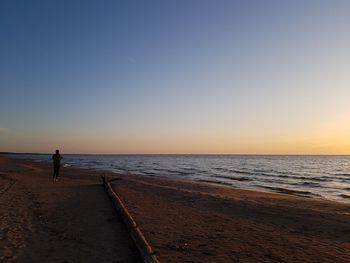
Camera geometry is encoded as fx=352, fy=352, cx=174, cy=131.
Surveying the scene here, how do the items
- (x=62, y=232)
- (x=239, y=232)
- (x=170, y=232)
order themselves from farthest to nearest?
(x=239, y=232)
(x=170, y=232)
(x=62, y=232)

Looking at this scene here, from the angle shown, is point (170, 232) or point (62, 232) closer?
point (62, 232)

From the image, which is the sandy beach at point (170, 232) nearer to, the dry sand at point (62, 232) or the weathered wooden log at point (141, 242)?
the dry sand at point (62, 232)

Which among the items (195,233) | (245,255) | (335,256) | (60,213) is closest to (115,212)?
(60,213)

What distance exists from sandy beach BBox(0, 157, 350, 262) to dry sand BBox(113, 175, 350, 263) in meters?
0.02

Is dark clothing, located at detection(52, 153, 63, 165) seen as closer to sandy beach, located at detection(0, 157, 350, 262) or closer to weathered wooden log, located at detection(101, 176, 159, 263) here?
sandy beach, located at detection(0, 157, 350, 262)

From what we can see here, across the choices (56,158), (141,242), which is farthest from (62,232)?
(56,158)

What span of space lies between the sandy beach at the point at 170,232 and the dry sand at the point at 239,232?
0.07 feet

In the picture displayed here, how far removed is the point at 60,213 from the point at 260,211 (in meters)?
7.90

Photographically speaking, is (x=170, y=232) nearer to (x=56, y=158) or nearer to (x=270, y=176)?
(x=56, y=158)

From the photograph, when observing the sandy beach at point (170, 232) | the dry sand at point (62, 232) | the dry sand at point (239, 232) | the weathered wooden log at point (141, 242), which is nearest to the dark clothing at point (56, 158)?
the sandy beach at point (170, 232)

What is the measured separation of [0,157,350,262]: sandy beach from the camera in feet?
24.9

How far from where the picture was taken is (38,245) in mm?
7988

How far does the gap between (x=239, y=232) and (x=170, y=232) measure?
1.99 metres

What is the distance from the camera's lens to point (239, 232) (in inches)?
395
